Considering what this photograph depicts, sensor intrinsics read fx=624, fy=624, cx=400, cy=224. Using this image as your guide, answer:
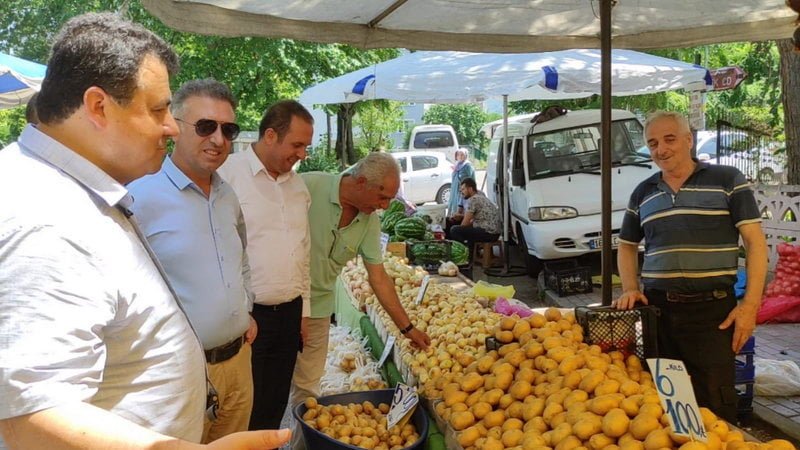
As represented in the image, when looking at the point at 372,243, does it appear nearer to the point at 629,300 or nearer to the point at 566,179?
the point at 629,300

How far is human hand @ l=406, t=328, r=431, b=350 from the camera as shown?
371 centimetres

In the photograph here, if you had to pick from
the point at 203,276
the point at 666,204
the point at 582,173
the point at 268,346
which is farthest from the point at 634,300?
the point at 582,173

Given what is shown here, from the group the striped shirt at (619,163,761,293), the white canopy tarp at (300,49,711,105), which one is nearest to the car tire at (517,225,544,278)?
the white canopy tarp at (300,49,711,105)

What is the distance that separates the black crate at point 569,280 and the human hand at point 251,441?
709cm

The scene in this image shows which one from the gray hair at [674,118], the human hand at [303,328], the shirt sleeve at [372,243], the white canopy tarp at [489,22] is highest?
the white canopy tarp at [489,22]

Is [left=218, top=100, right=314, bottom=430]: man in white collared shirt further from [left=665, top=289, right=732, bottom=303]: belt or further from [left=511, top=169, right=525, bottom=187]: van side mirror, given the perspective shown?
[left=511, top=169, right=525, bottom=187]: van side mirror

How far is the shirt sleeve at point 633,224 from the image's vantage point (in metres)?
3.58

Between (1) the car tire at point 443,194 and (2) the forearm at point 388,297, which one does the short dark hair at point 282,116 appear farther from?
(1) the car tire at point 443,194

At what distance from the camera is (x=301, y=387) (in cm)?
397

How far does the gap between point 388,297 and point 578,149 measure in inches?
249

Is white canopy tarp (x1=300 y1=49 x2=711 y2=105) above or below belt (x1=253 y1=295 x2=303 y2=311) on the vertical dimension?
above

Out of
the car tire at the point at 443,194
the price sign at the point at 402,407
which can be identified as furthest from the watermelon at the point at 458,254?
the car tire at the point at 443,194

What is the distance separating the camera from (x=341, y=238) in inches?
143

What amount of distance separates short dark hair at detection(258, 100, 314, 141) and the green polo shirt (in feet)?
1.60
